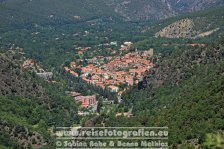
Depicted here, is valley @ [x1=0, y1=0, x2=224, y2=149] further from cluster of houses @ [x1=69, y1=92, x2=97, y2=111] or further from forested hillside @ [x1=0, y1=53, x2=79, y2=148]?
cluster of houses @ [x1=69, y1=92, x2=97, y2=111]

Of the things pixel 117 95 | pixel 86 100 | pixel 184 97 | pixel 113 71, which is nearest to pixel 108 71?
pixel 113 71

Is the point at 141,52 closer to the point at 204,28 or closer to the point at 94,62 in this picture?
the point at 94,62

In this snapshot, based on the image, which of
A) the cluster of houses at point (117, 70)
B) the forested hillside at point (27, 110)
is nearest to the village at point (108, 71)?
the cluster of houses at point (117, 70)

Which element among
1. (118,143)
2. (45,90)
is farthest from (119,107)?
(118,143)

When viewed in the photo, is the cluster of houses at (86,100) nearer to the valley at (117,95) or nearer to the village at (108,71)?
the village at (108,71)

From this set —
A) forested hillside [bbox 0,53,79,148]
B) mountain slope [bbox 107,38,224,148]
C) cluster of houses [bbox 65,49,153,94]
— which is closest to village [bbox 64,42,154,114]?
cluster of houses [bbox 65,49,153,94]

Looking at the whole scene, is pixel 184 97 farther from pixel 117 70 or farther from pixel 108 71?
pixel 117 70

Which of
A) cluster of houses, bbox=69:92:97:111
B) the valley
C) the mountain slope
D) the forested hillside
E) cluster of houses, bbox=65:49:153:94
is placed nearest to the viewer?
the mountain slope

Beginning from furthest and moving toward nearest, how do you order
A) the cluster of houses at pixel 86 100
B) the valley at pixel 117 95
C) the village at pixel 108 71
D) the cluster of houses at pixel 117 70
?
the cluster of houses at pixel 117 70
the village at pixel 108 71
the cluster of houses at pixel 86 100
the valley at pixel 117 95
